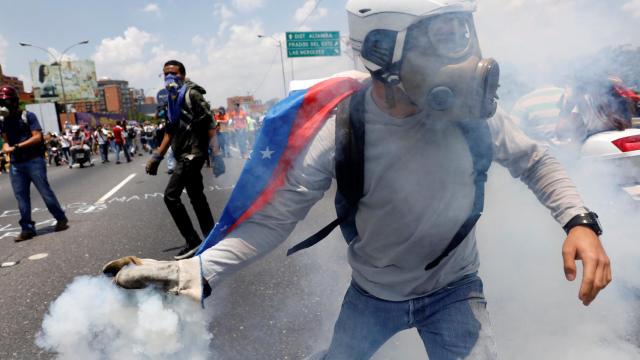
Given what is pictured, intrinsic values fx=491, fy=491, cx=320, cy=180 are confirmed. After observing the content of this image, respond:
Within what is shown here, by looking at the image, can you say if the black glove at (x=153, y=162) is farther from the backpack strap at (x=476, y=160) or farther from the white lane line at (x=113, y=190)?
the white lane line at (x=113, y=190)

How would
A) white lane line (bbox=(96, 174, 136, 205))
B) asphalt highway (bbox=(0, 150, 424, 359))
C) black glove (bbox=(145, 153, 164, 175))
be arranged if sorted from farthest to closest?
white lane line (bbox=(96, 174, 136, 205)), black glove (bbox=(145, 153, 164, 175)), asphalt highway (bbox=(0, 150, 424, 359))

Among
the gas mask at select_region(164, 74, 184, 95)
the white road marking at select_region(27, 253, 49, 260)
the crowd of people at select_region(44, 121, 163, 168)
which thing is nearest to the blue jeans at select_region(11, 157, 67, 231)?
the white road marking at select_region(27, 253, 49, 260)

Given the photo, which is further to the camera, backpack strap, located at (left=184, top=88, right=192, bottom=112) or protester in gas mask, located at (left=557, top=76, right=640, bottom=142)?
backpack strap, located at (left=184, top=88, right=192, bottom=112)

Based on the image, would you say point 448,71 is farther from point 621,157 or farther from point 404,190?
point 621,157

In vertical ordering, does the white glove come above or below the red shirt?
above

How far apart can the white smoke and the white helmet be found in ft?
2.77

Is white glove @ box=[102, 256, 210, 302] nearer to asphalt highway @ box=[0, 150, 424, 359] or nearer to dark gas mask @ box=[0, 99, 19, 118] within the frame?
asphalt highway @ box=[0, 150, 424, 359]

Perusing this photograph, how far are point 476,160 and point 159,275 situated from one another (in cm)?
96

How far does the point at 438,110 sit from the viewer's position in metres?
1.32

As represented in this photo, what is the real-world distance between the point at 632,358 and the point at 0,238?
678 cm

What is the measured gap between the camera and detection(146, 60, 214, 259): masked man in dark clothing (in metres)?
4.55

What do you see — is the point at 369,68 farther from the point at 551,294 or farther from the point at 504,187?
the point at 504,187

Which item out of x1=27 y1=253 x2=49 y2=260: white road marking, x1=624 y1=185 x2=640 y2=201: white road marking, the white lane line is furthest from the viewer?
the white lane line

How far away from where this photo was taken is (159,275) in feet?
4.08
